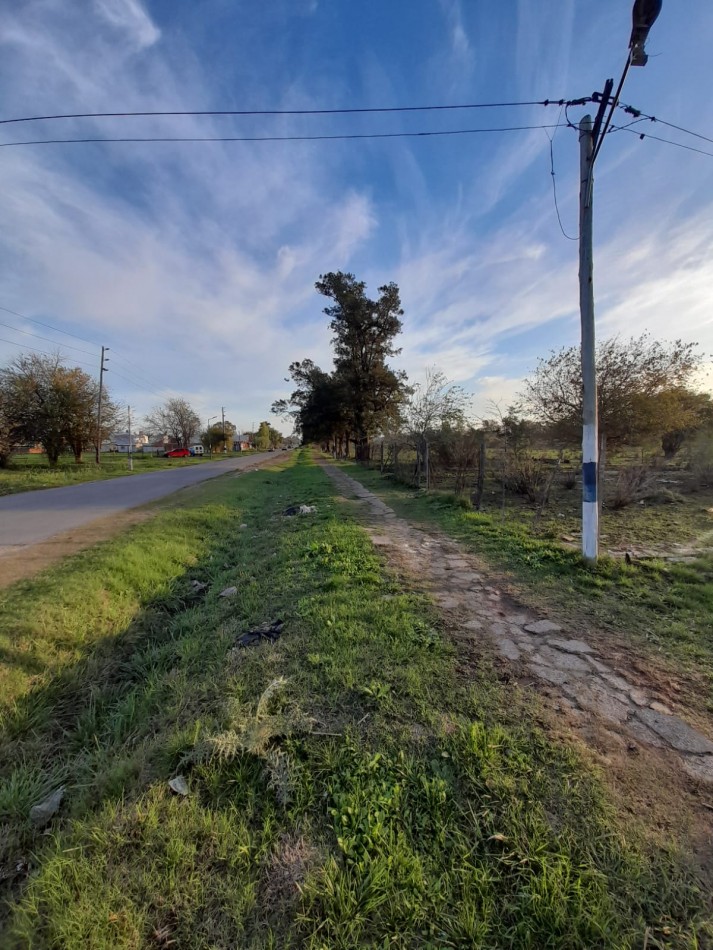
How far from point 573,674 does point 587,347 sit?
403 centimetres

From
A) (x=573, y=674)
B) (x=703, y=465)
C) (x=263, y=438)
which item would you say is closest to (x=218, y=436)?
(x=263, y=438)

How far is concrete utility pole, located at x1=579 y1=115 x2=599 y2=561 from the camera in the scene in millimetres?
4766

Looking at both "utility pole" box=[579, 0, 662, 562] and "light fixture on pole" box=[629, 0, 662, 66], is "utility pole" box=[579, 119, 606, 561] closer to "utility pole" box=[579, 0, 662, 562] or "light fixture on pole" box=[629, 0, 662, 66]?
"utility pole" box=[579, 0, 662, 562]

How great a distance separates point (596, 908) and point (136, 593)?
191 inches

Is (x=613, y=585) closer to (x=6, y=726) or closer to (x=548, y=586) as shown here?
(x=548, y=586)

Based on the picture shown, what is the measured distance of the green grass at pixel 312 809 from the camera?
51.9 inches

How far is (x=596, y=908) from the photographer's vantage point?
1.30 meters

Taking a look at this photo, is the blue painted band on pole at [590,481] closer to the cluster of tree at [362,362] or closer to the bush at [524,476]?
the bush at [524,476]

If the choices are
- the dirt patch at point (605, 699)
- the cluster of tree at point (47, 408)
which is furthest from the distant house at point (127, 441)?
the dirt patch at point (605, 699)

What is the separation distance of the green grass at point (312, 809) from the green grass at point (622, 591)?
56.5 inches

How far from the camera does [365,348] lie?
27.2 metres

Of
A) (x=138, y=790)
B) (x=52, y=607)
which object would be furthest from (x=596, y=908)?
(x=52, y=607)

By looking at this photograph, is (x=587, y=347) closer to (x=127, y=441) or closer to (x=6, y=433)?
(x=6, y=433)

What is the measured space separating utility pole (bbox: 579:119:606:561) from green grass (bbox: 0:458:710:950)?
9.39 ft
